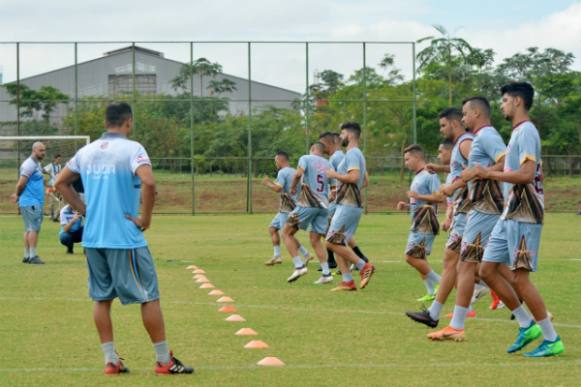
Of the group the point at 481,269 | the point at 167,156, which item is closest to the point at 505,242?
the point at 481,269

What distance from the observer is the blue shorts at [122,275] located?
324 inches

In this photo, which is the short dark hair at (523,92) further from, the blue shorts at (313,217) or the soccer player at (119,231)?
the blue shorts at (313,217)

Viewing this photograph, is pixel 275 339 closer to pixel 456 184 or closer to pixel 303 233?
pixel 456 184

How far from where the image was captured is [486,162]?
33.0 feet

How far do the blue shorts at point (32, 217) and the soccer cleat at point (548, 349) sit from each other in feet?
40.5

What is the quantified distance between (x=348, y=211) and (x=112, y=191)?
271 inches

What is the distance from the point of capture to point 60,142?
140ft

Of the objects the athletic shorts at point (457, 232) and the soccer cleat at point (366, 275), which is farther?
the soccer cleat at point (366, 275)

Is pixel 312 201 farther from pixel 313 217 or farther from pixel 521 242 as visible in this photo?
pixel 521 242

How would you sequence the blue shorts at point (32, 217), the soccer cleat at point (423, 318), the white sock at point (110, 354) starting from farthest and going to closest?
1. the blue shorts at point (32, 217)
2. the soccer cleat at point (423, 318)
3. the white sock at point (110, 354)

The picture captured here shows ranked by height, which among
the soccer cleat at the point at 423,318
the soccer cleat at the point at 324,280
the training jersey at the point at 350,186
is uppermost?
the training jersey at the point at 350,186

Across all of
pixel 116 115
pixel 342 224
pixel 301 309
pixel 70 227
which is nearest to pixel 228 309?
pixel 301 309

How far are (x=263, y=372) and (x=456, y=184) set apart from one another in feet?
9.43

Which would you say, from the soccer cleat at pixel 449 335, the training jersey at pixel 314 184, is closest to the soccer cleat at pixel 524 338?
the soccer cleat at pixel 449 335
